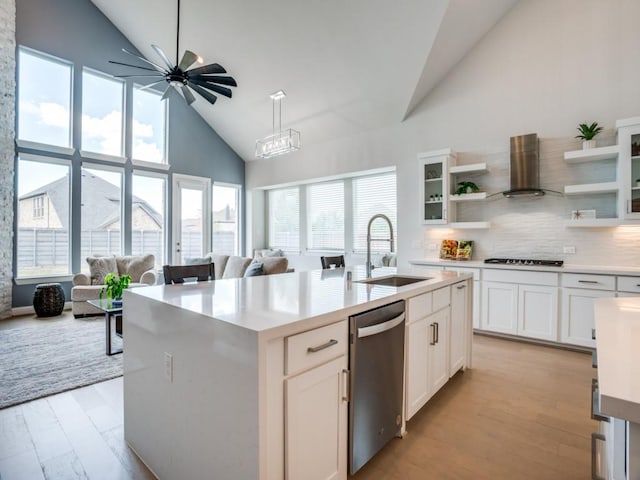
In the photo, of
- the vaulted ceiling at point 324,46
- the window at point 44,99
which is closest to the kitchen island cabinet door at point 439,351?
the vaulted ceiling at point 324,46

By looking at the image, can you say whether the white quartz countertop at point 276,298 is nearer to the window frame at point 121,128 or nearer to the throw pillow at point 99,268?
the throw pillow at point 99,268

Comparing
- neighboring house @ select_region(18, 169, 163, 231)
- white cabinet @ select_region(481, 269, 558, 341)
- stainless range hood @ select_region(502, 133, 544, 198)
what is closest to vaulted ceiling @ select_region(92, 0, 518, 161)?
stainless range hood @ select_region(502, 133, 544, 198)

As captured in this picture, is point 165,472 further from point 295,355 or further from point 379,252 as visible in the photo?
point 379,252

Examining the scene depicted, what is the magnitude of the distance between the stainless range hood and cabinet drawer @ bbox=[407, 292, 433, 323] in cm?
269

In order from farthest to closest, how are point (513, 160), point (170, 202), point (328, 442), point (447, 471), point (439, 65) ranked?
point (170, 202), point (439, 65), point (513, 160), point (447, 471), point (328, 442)

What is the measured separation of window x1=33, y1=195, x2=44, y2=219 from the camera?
5328 mm

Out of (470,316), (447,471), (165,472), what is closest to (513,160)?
(470,316)

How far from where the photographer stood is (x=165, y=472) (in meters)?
1.60

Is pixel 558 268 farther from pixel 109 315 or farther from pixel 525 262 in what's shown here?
pixel 109 315

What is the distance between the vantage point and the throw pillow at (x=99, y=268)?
17.8 ft

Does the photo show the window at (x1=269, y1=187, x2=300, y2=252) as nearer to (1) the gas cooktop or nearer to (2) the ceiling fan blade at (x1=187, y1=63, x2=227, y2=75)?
(2) the ceiling fan blade at (x1=187, y1=63, x2=227, y2=75)

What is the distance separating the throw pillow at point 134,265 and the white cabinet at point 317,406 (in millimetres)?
5489

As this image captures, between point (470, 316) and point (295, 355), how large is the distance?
2.36m

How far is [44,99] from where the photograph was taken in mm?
5434
